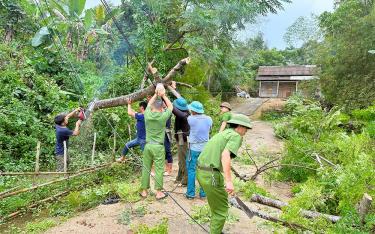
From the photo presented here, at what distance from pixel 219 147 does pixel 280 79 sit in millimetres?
29836

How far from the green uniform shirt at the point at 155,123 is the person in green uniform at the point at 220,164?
1614 mm

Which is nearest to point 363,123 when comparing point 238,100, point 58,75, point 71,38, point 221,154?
point 221,154

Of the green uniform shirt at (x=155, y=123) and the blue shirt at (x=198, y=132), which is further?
the blue shirt at (x=198, y=132)

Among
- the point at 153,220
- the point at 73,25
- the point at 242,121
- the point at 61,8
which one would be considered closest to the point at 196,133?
the point at 153,220

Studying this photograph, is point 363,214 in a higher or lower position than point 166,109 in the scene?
lower

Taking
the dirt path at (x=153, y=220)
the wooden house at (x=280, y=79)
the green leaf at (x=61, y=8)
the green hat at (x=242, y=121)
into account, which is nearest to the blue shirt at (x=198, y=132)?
the dirt path at (x=153, y=220)

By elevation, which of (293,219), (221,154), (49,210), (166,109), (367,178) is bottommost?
(49,210)

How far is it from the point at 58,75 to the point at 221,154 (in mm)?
11146

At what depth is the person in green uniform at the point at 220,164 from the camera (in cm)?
394

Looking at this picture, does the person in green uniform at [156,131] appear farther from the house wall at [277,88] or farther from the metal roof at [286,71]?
the house wall at [277,88]

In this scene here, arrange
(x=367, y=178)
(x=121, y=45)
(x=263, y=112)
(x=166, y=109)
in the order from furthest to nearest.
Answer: (x=263, y=112)
(x=121, y=45)
(x=166, y=109)
(x=367, y=178)

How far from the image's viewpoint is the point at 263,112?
74.4 feet

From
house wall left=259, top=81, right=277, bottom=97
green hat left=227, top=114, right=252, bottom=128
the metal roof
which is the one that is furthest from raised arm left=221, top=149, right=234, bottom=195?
house wall left=259, top=81, right=277, bottom=97

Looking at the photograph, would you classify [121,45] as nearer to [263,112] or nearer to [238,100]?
[263,112]
